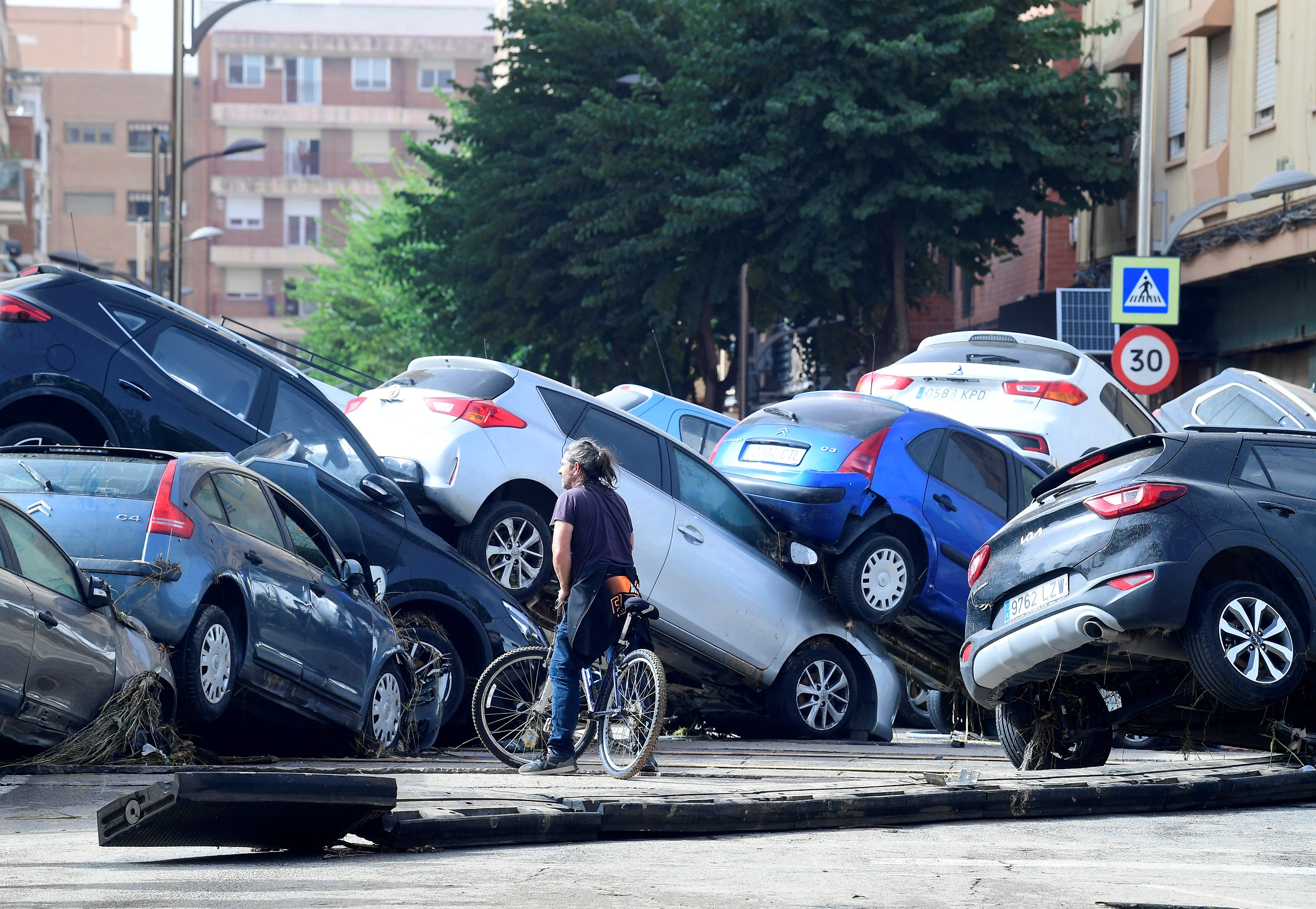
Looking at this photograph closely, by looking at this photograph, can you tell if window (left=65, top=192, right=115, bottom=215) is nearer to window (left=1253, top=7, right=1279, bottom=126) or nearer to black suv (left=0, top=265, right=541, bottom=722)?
window (left=1253, top=7, right=1279, bottom=126)

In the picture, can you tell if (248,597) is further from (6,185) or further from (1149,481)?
(6,185)

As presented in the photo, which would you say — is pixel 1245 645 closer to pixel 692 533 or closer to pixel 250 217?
pixel 692 533

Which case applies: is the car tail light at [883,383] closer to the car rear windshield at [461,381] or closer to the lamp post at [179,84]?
the car rear windshield at [461,381]

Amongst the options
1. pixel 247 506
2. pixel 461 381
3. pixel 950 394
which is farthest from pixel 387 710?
pixel 950 394

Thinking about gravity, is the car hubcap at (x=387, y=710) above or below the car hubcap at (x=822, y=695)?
above

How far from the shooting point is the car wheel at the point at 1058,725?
31.1 feet

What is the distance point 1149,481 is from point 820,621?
4.68 meters

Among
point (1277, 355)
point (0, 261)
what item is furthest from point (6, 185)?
point (1277, 355)

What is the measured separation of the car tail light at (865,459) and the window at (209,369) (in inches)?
154

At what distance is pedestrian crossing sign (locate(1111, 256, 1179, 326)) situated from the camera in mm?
20188

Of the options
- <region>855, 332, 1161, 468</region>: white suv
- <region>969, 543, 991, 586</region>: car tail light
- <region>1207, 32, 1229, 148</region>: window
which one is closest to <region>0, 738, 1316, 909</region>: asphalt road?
<region>969, 543, 991, 586</region>: car tail light

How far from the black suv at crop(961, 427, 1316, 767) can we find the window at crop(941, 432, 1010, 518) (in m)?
3.84

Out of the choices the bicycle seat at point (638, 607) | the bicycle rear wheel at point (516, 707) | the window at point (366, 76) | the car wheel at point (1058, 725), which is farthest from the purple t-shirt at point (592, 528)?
the window at point (366, 76)

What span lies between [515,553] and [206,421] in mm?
2045
